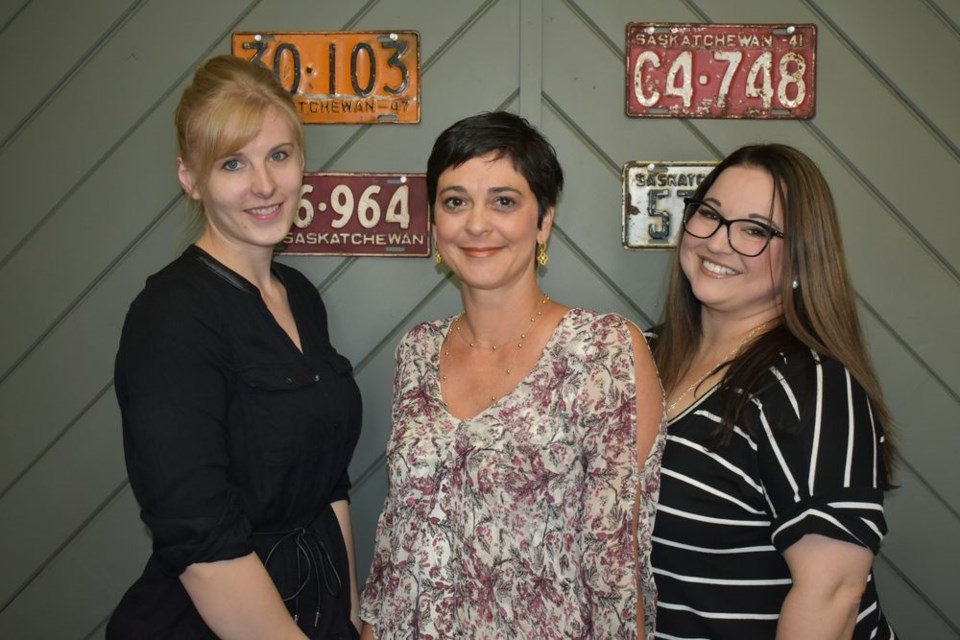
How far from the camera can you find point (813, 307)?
137 centimetres

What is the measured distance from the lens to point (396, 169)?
1884mm

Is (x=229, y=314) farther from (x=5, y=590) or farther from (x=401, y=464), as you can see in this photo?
(x=5, y=590)

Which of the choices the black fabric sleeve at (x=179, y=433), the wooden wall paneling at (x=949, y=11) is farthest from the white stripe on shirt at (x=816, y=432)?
the wooden wall paneling at (x=949, y=11)

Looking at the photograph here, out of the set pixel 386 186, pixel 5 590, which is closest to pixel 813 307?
pixel 386 186

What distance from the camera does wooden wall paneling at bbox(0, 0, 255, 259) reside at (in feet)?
6.16

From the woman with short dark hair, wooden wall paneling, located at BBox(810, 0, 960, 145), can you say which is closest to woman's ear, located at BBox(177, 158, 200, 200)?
the woman with short dark hair

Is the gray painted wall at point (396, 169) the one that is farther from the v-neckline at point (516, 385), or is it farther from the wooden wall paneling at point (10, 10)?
the v-neckline at point (516, 385)

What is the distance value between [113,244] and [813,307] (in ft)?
5.15

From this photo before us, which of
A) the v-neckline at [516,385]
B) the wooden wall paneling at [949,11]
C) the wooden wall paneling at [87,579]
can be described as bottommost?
the wooden wall paneling at [87,579]

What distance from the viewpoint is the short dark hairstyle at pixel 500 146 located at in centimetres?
143

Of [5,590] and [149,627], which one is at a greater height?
[149,627]

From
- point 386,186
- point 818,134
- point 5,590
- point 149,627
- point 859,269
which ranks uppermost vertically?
point 818,134

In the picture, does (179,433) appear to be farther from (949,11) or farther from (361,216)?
(949,11)

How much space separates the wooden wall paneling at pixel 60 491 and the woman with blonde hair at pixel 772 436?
A: 134cm
